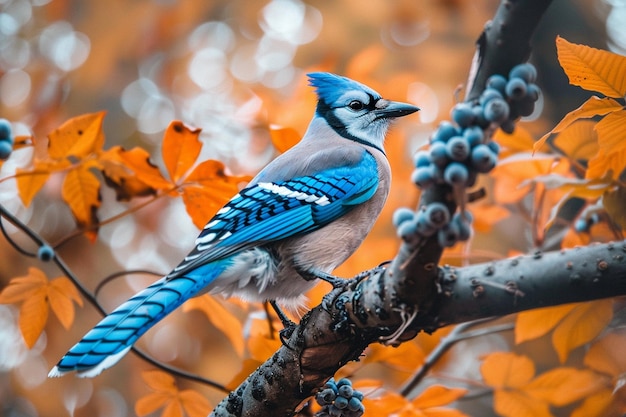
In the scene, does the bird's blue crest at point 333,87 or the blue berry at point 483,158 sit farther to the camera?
the bird's blue crest at point 333,87

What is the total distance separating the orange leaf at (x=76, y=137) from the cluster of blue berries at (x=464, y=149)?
132 centimetres

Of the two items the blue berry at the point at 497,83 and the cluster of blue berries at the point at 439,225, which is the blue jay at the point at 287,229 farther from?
the blue berry at the point at 497,83

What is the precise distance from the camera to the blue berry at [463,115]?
1219mm

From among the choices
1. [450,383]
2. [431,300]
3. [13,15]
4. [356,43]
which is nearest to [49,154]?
[431,300]

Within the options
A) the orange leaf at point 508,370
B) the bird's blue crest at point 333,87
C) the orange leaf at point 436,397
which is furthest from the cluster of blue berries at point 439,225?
the bird's blue crest at point 333,87

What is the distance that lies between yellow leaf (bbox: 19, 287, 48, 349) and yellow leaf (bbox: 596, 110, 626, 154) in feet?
5.83

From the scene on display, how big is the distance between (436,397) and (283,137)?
1.00 meters

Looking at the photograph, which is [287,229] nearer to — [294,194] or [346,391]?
[294,194]

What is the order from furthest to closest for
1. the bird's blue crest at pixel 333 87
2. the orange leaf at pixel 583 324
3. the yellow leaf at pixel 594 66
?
the bird's blue crest at pixel 333 87, the orange leaf at pixel 583 324, the yellow leaf at pixel 594 66

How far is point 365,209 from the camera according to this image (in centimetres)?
241

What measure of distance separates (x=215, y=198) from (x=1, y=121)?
2.37 ft

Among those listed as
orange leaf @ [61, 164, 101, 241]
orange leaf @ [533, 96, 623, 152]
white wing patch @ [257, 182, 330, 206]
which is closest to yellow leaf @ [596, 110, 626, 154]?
orange leaf @ [533, 96, 623, 152]

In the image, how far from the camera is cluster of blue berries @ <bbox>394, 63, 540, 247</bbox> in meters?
1.18

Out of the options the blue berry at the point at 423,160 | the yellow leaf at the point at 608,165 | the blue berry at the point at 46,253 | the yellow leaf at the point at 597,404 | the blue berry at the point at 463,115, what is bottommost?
the yellow leaf at the point at 597,404
